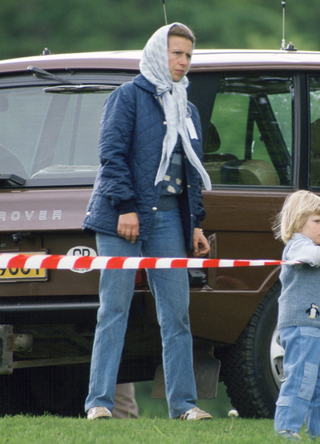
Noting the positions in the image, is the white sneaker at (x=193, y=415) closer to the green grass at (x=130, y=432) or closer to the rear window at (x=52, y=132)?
the green grass at (x=130, y=432)

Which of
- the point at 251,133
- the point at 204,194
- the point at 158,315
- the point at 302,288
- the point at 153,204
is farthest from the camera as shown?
the point at 251,133

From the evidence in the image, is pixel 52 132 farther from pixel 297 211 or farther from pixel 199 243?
pixel 297 211

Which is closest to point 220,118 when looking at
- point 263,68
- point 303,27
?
point 263,68

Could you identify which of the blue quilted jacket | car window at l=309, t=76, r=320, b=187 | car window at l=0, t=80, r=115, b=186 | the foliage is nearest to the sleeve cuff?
the blue quilted jacket

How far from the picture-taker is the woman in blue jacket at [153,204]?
340 centimetres

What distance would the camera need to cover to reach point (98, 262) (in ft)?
10.4

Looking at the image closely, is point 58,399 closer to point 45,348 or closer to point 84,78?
point 45,348

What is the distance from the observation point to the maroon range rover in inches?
141

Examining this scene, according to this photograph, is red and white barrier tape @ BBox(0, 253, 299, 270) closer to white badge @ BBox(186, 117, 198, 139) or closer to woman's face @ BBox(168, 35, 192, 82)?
white badge @ BBox(186, 117, 198, 139)

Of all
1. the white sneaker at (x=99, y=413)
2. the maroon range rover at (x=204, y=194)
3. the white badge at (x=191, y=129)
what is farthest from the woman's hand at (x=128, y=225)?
the white sneaker at (x=99, y=413)

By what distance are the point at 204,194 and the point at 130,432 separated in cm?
122

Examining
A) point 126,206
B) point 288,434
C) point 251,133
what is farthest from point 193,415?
point 251,133

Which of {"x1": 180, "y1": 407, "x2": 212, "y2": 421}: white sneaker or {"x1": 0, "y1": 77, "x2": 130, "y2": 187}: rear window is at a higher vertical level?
{"x1": 0, "y1": 77, "x2": 130, "y2": 187}: rear window

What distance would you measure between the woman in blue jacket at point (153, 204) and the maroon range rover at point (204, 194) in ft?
0.57
